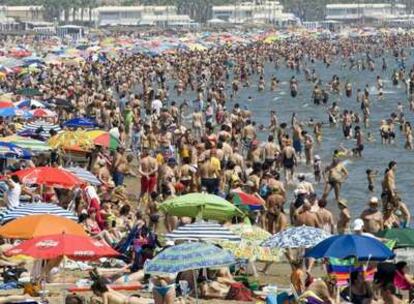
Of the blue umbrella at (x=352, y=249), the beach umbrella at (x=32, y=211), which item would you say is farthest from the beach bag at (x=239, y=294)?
the beach umbrella at (x=32, y=211)

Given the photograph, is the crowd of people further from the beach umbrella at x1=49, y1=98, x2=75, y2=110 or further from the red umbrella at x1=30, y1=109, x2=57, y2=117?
the red umbrella at x1=30, y1=109, x2=57, y2=117

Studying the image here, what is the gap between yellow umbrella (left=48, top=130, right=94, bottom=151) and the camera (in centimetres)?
2138

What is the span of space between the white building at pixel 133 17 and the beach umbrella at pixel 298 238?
13531cm

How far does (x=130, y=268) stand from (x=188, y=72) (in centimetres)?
4510

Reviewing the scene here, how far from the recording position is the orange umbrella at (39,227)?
12.4m

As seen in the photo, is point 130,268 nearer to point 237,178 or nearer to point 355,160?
point 237,178

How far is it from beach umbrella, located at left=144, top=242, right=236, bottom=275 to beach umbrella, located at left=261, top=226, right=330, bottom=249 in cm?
107

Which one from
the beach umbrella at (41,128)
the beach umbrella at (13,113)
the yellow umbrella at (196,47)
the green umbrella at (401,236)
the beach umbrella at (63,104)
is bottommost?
the yellow umbrella at (196,47)

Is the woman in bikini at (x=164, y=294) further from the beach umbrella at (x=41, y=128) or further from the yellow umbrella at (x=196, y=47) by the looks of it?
the yellow umbrella at (x=196, y=47)

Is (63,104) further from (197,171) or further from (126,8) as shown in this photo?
(126,8)

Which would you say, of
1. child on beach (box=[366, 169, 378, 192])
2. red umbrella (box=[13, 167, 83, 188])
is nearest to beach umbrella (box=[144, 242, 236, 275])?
red umbrella (box=[13, 167, 83, 188])

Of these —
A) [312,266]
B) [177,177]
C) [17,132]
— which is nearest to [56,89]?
[17,132]

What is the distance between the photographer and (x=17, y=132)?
23984mm

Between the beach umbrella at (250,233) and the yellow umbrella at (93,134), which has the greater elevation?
the beach umbrella at (250,233)
